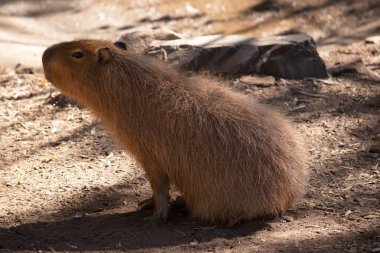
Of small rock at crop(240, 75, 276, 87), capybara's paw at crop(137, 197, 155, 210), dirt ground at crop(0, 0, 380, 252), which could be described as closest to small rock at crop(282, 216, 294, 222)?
dirt ground at crop(0, 0, 380, 252)

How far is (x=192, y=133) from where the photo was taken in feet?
13.5

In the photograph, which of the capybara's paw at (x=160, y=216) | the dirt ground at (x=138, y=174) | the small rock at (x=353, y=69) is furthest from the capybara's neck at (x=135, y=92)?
the small rock at (x=353, y=69)

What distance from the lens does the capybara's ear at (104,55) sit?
4.25 metres

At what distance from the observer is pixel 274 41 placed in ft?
21.8

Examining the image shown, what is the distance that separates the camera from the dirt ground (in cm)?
393

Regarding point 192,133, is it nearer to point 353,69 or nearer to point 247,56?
point 247,56

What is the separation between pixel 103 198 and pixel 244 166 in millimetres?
1171

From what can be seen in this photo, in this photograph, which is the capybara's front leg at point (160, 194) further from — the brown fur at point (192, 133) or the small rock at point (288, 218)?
the small rock at point (288, 218)

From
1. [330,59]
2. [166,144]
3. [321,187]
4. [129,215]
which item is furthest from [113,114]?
[330,59]

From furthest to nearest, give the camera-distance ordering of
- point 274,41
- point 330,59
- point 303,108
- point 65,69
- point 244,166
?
point 330,59 → point 274,41 → point 303,108 → point 65,69 → point 244,166

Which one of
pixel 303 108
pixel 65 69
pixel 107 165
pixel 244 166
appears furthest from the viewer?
pixel 303 108

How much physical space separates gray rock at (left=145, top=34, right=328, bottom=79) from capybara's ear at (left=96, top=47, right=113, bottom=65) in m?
2.13

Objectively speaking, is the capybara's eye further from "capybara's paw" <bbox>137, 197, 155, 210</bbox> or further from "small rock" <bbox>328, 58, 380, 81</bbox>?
"small rock" <bbox>328, 58, 380, 81</bbox>

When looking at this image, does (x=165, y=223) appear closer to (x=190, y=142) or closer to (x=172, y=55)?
(x=190, y=142)
